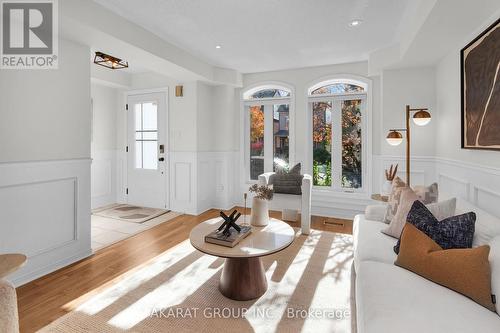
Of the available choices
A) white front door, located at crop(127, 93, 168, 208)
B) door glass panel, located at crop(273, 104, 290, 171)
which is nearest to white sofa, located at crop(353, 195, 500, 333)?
door glass panel, located at crop(273, 104, 290, 171)

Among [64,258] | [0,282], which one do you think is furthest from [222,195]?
[0,282]

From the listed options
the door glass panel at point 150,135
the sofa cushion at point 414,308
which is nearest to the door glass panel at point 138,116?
the door glass panel at point 150,135

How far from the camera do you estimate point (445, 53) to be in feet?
10.2

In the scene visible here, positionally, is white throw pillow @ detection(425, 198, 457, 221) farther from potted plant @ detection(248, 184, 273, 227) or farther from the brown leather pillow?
potted plant @ detection(248, 184, 273, 227)

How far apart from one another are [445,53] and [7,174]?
4645mm

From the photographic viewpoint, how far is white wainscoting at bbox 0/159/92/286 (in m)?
2.30

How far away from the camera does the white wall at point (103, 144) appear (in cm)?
506

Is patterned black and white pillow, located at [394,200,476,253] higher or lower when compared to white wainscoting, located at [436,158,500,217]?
lower

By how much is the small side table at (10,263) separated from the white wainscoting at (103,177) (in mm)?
4257

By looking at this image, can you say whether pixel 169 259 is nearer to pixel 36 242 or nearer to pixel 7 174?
pixel 36 242

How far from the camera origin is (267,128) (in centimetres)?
509

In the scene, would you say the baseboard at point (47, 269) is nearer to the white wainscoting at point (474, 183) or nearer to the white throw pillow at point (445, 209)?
the white throw pillow at point (445, 209)

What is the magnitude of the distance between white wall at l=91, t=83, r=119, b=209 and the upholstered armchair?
3315mm

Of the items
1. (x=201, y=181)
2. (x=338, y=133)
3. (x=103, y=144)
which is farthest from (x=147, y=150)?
(x=338, y=133)
